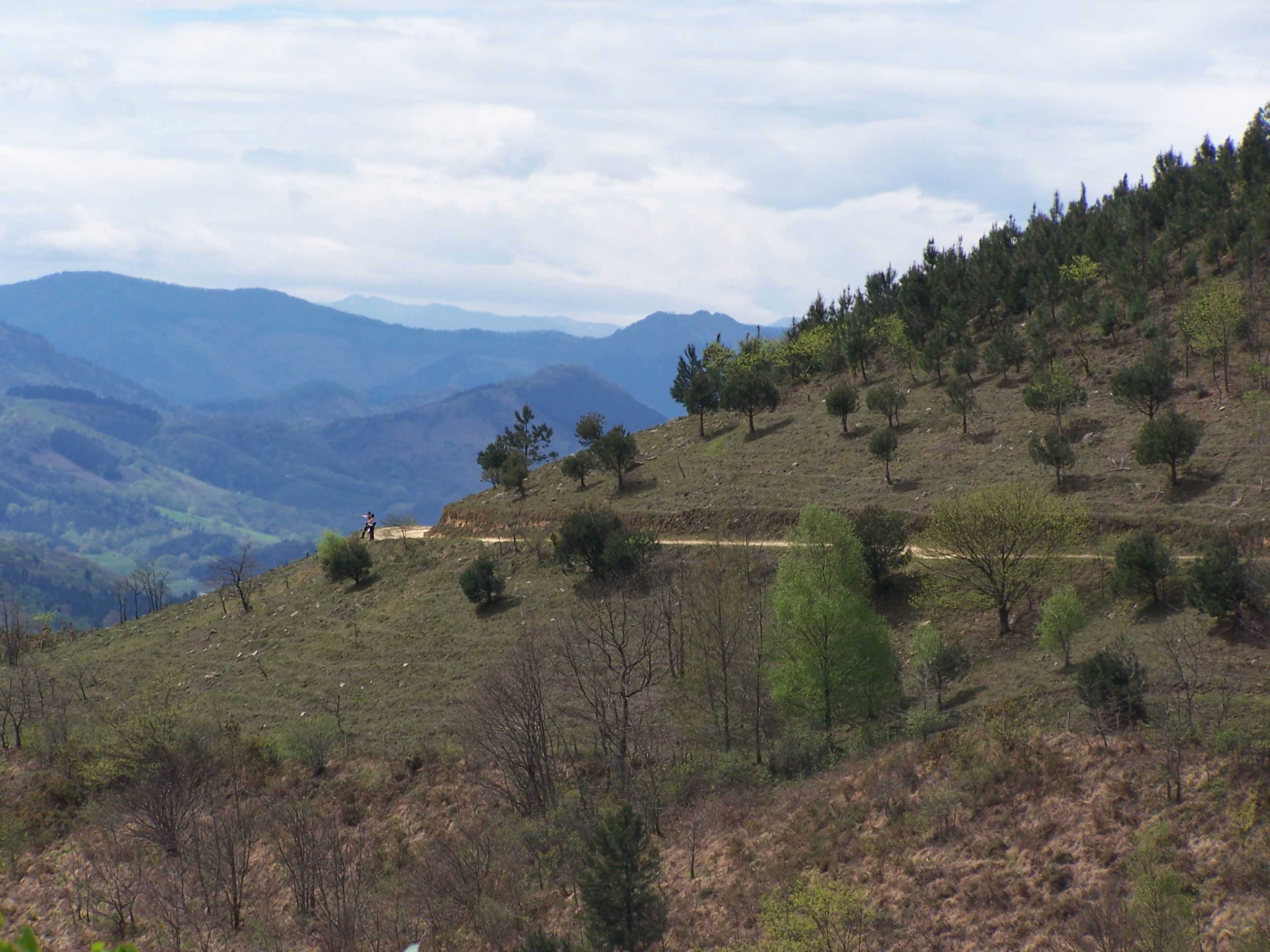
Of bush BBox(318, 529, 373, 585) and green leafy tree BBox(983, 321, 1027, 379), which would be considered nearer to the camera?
green leafy tree BBox(983, 321, 1027, 379)

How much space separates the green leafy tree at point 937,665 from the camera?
39250 mm

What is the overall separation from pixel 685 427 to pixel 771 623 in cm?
4218

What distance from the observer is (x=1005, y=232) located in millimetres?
101125

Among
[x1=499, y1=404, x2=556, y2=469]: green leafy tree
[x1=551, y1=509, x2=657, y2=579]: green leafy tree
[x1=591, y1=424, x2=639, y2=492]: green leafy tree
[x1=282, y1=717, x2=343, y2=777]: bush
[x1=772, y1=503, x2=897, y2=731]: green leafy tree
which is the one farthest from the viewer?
[x1=499, y1=404, x2=556, y2=469]: green leafy tree

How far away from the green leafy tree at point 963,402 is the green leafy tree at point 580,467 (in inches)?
1104

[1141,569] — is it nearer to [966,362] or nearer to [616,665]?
[616,665]

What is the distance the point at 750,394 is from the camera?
258 feet

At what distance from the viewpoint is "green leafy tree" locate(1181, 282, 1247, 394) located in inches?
2275

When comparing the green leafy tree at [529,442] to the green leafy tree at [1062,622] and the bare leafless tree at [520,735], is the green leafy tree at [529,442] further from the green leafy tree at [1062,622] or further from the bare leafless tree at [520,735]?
the green leafy tree at [1062,622]

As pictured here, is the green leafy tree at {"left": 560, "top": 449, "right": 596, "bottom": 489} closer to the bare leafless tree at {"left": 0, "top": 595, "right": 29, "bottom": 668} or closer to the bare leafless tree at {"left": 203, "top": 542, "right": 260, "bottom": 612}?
the bare leafless tree at {"left": 203, "top": 542, "right": 260, "bottom": 612}

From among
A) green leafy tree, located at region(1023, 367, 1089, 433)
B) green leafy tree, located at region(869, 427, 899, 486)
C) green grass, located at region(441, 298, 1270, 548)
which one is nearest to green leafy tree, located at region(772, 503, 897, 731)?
green grass, located at region(441, 298, 1270, 548)

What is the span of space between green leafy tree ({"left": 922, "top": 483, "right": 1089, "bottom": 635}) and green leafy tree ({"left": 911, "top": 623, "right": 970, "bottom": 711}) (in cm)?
482

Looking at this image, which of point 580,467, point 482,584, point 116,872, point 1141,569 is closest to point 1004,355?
point 580,467

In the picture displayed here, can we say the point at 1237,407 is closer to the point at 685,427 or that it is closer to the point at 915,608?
the point at 915,608
